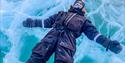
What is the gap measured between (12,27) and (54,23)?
7.3 inches

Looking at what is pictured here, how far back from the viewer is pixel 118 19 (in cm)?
148


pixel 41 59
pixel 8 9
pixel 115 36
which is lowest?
pixel 41 59

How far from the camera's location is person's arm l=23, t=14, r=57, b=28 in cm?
144

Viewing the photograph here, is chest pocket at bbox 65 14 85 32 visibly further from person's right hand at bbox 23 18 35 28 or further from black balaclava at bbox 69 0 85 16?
person's right hand at bbox 23 18 35 28

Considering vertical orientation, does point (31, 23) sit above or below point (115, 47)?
above

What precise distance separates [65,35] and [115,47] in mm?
210

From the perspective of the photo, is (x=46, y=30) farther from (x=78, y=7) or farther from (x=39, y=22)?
(x=78, y=7)

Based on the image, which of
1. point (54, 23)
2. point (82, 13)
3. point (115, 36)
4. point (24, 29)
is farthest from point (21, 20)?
point (115, 36)

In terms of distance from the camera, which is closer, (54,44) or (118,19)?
(54,44)

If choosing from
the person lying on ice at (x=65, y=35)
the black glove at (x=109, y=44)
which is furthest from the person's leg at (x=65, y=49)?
the black glove at (x=109, y=44)

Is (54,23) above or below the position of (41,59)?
above

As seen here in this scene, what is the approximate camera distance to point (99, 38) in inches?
54.7

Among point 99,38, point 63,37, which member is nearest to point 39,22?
point 63,37

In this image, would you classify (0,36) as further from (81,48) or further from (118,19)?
(118,19)
